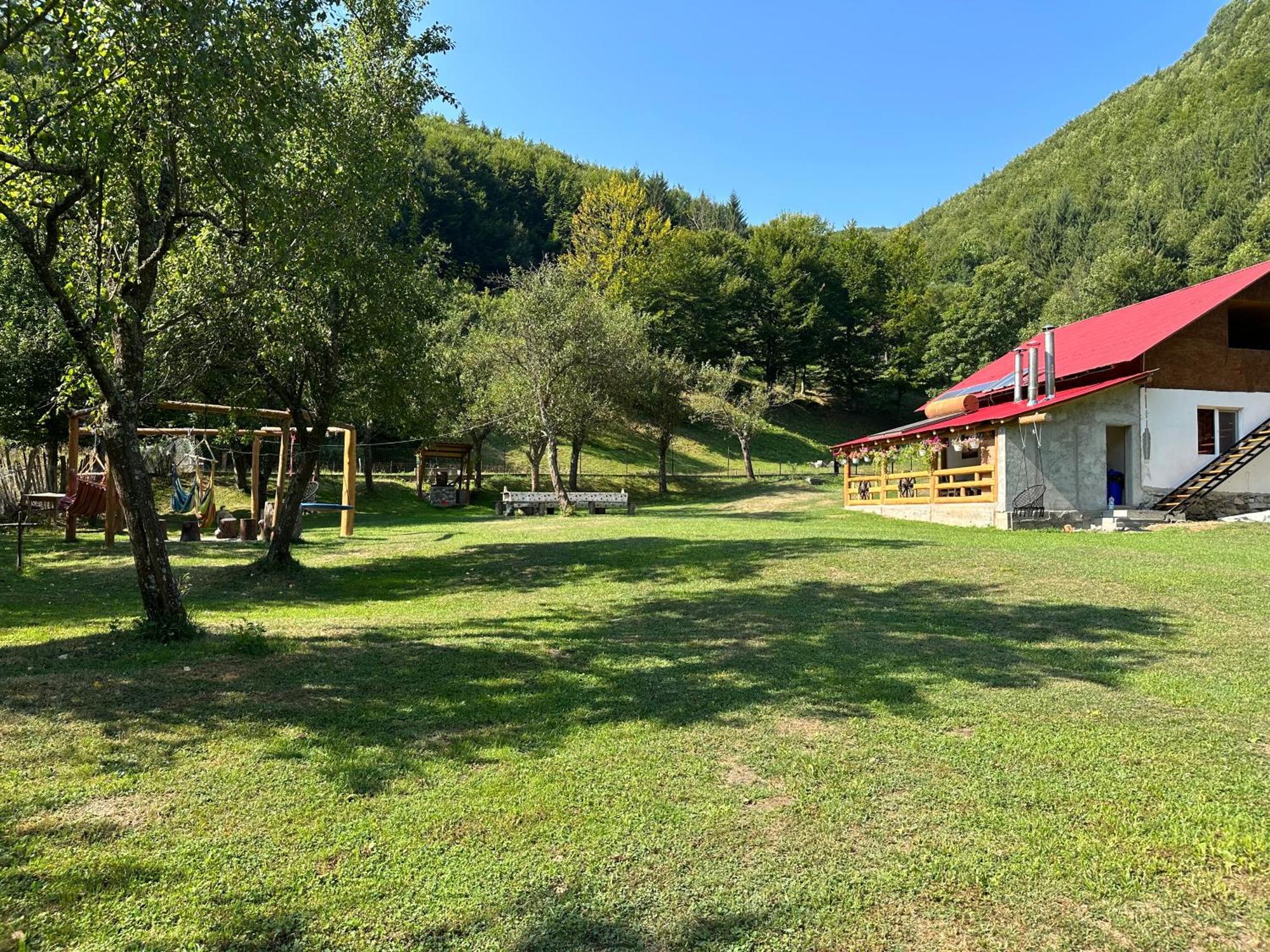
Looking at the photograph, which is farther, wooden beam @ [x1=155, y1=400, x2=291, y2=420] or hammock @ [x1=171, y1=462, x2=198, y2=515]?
hammock @ [x1=171, y1=462, x2=198, y2=515]

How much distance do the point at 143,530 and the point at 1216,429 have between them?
24.3m

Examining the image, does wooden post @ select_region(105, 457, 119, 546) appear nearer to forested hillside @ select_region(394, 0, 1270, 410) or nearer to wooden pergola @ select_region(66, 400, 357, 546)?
wooden pergola @ select_region(66, 400, 357, 546)

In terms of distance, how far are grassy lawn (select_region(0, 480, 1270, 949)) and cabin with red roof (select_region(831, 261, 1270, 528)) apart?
32.4 ft

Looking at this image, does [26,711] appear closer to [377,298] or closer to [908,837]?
[908,837]

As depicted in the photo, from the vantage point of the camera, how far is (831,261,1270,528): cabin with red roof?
18.2 m

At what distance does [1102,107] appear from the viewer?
11819 cm

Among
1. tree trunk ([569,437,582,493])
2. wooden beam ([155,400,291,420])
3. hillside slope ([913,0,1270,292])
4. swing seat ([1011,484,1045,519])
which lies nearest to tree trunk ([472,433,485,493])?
tree trunk ([569,437,582,493])

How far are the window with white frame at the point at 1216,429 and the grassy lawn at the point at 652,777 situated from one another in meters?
13.7

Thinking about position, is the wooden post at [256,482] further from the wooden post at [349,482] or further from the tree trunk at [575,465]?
the tree trunk at [575,465]

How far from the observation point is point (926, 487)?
21609 millimetres

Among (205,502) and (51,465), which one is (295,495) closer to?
(205,502)

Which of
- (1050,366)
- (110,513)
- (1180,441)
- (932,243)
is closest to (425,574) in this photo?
(110,513)

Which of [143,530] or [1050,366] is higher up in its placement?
[1050,366]

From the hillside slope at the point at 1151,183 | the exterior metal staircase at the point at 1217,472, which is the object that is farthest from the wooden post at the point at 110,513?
the hillside slope at the point at 1151,183
